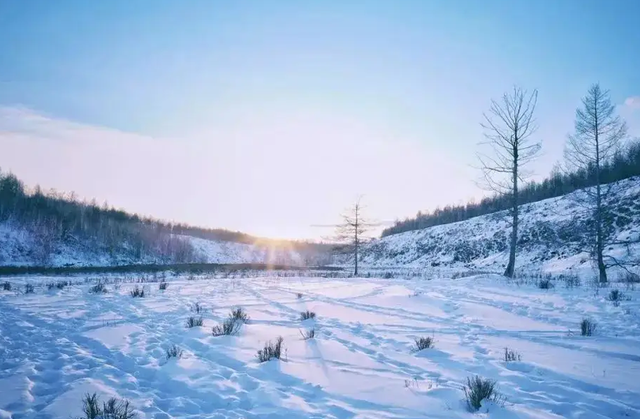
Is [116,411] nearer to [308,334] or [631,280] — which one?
[308,334]

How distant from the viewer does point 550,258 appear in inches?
1179

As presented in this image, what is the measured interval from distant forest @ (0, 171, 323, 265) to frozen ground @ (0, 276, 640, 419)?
42.0 meters

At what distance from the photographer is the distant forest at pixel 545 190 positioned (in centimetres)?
1547

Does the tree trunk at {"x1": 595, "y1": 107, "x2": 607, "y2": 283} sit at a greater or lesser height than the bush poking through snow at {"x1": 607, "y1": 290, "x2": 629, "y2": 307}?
greater

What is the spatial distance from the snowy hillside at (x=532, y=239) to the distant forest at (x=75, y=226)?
41.6 metres

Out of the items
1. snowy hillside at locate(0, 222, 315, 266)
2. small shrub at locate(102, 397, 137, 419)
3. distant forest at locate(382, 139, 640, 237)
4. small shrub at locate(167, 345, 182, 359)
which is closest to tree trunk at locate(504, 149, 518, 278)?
distant forest at locate(382, 139, 640, 237)

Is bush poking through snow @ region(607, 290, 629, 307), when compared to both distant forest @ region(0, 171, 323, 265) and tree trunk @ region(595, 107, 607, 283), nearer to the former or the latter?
tree trunk @ region(595, 107, 607, 283)

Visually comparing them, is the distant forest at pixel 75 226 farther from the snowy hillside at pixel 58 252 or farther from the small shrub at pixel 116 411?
the small shrub at pixel 116 411

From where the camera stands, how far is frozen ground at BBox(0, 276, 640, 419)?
322cm

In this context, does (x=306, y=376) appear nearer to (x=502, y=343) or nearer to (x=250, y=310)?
(x=502, y=343)

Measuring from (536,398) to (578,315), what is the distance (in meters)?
5.19

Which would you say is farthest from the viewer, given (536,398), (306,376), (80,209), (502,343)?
(80,209)

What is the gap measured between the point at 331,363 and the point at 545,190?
66598 mm

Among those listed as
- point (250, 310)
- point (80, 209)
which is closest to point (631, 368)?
Result: point (250, 310)
